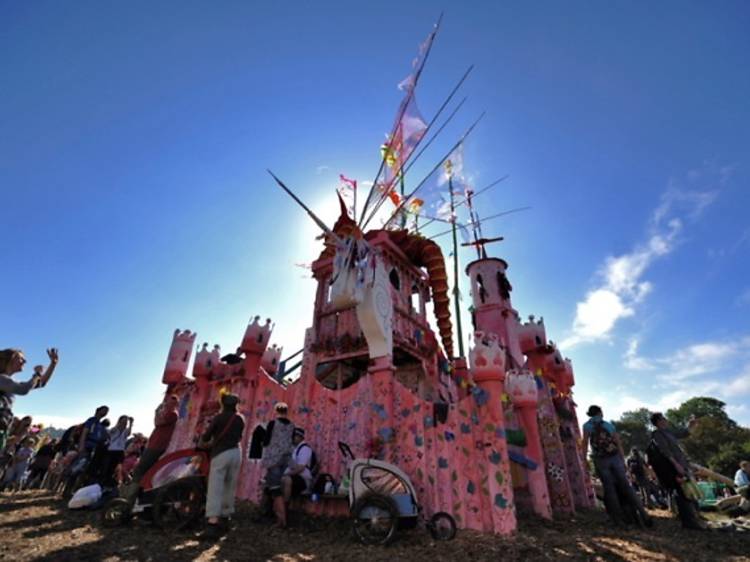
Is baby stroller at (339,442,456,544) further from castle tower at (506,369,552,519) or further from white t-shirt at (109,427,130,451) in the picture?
white t-shirt at (109,427,130,451)

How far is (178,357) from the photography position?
34.5ft

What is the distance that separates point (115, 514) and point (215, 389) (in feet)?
14.6

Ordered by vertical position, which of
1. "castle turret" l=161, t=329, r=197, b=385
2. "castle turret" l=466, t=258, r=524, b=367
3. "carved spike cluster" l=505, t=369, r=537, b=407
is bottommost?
"carved spike cluster" l=505, t=369, r=537, b=407

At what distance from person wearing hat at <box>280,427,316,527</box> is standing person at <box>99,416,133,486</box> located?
4487 mm

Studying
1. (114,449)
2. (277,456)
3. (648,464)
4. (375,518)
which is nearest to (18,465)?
(114,449)

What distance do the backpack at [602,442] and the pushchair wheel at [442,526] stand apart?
355 centimetres

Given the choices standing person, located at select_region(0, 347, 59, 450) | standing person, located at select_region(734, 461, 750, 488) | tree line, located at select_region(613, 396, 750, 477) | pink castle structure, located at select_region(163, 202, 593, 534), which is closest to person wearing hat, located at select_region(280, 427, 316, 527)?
pink castle structure, located at select_region(163, 202, 593, 534)

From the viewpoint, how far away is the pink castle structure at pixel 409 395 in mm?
5855

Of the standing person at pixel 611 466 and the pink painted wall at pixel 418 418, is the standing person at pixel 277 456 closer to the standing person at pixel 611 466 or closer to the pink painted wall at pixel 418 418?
the pink painted wall at pixel 418 418

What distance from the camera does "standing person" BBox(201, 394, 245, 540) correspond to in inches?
191

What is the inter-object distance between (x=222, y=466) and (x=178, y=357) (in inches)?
257

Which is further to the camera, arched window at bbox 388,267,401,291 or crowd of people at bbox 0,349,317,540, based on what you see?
arched window at bbox 388,267,401,291

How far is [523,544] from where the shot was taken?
16.1ft

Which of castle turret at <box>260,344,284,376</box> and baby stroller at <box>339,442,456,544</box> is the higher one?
castle turret at <box>260,344,284,376</box>
